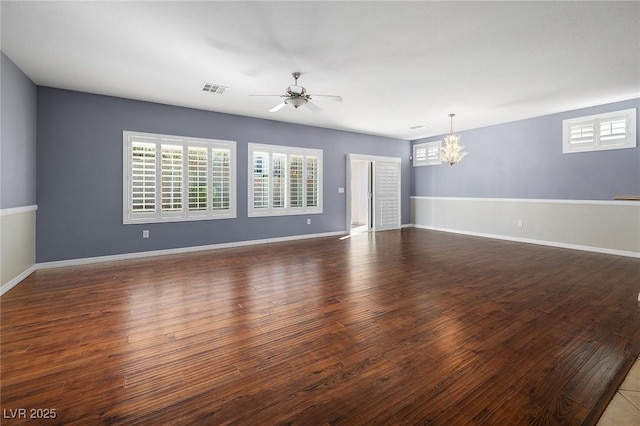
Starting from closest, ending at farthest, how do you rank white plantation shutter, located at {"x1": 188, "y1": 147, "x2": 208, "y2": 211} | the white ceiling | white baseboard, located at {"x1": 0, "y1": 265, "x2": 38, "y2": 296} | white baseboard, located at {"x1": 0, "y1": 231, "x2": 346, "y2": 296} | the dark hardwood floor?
1. the dark hardwood floor
2. the white ceiling
3. white baseboard, located at {"x1": 0, "y1": 265, "x2": 38, "y2": 296}
4. white baseboard, located at {"x1": 0, "y1": 231, "x2": 346, "y2": 296}
5. white plantation shutter, located at {"x1": 188, "y1": 147, "x2": 208, "y2": 211}

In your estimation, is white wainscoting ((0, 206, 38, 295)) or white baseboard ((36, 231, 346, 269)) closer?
white wainscoting ((0, 206, 38, 295))

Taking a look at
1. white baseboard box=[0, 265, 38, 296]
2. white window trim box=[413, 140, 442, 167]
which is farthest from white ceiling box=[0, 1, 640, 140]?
white window trim box=[413, 140, 442, 167]

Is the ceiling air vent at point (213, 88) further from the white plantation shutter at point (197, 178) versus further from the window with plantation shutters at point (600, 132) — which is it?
the window with plantation shutters at point (600, 132)

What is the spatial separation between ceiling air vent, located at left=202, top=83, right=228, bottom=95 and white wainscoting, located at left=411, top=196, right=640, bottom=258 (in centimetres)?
642

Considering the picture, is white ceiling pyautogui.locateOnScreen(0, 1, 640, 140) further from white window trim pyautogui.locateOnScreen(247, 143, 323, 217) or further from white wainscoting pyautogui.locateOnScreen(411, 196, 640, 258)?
white wainscoting pyautogui.locateOnScreen(411, 196, 640, 258)

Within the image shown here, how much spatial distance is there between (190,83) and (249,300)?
3.33 metres

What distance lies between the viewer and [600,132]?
17.8 ft

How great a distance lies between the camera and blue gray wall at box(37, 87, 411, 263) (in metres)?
4.44

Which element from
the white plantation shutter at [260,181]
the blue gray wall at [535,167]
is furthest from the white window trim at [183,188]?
the blue gray wall at [535,167]

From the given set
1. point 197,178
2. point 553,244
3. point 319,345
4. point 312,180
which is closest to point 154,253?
point 197,178

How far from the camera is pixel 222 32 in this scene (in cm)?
296

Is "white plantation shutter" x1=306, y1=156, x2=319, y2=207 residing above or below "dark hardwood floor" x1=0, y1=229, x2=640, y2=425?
above

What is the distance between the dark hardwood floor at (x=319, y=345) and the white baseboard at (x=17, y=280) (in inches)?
3.2

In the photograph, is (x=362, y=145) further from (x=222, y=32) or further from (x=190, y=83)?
(x=222, y=32)
